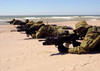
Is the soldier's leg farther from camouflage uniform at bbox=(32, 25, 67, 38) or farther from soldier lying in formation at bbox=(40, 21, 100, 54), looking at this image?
camouflage uniform at bbox=(32, 25, 67, 38)

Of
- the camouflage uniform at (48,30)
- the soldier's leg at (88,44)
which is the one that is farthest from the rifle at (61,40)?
the camouflage uniform at (48,30)

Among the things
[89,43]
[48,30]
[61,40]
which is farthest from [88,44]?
[48,30]

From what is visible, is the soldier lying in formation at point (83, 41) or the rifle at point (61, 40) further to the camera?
the rifle at point (61, 40)

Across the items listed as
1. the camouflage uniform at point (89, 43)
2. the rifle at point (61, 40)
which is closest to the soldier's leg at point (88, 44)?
the camouflage uniform at point (89, 43)

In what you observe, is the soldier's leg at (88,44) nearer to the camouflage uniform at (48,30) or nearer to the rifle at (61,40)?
the rifle at (61,40)

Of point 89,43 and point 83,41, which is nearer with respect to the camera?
point 89,43

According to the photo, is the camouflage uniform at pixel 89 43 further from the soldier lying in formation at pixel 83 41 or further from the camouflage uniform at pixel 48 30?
the camouflage uniform at pixel 48 30

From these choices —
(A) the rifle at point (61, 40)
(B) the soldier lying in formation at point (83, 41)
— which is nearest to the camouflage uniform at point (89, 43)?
(B) the soldier lying in formation at point (83, 41)

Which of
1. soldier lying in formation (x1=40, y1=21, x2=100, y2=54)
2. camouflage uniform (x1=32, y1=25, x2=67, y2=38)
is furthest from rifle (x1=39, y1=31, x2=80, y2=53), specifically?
camouflage uniform (x1=32, y1=25, x2=67, y2=38)

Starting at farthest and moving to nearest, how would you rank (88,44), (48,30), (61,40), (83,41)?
(48,30), (61,40), (83,41), (88,44)

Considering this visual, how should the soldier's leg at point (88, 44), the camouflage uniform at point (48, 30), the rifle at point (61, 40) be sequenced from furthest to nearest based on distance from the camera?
1. the camouflage uniform at point (48, 30)
2. the rifle at point (61, 40)
3. the soldier's leg at point (88, 44)

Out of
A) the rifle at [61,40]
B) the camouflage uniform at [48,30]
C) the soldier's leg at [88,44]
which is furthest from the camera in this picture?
the camouflage uniform at [48,30]

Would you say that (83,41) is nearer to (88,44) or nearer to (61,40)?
(88,44)

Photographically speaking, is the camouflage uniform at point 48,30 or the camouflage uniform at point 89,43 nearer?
the camouflage uniform at point 89,43
